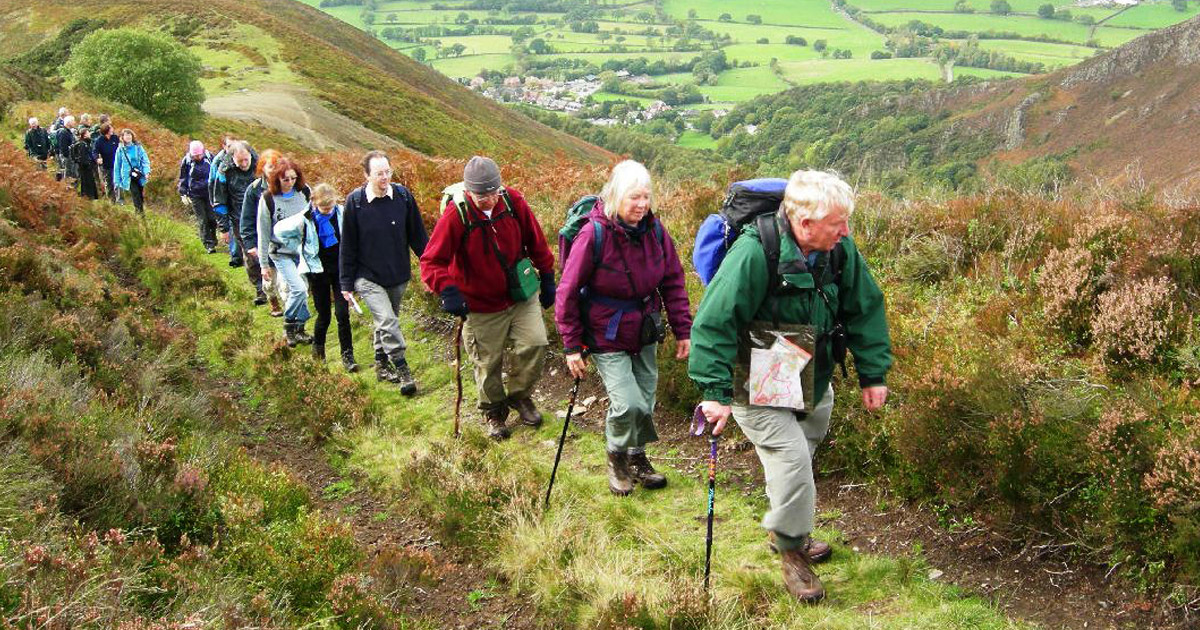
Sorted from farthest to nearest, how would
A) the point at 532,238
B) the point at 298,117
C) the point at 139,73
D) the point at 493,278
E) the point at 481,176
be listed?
the point at 298,117, the point at 139,73, the point at 532,238, the point at 493,278, the point at 481,176

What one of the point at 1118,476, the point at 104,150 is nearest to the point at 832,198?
the point at 1118,476

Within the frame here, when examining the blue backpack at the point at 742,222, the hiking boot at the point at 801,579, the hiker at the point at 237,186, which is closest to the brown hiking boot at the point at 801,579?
the hiking boot at the point at 801,579

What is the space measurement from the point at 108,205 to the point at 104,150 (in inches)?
69.0

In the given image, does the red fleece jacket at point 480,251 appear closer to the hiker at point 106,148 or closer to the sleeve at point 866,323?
the sleeve at point 866,323

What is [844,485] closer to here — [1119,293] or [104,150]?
[1119,293]

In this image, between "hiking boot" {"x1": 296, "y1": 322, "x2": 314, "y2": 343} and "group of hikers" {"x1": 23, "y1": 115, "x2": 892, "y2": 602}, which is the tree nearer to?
"hiking boot" {"x1": 296, "y1": 322, "x2": 314, "y2": 343}

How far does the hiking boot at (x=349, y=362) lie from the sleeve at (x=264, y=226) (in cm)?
140

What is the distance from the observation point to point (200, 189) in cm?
1291

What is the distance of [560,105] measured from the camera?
386 ft

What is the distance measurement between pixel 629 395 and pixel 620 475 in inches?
24.1

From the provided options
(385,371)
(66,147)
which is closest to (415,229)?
(385,371)

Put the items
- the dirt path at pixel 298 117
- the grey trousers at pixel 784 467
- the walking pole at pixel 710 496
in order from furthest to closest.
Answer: the dirt path at pixel 298 117 < the walking pole at pixel 710 496 < the grey trousers at pixel 784 467

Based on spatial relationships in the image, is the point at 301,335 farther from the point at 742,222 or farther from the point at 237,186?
the point at 742,222

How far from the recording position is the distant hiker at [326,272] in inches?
316
